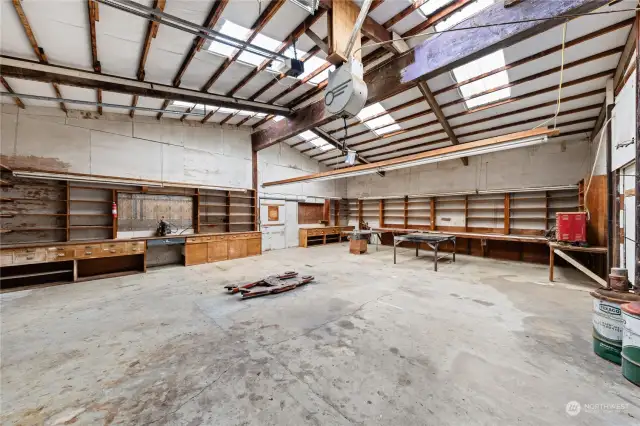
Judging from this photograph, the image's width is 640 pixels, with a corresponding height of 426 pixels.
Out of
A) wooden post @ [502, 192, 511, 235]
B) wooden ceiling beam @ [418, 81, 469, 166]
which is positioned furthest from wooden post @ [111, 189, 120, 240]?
wooden post @ [502, 192, 511, 235]

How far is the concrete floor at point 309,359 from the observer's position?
1.63m

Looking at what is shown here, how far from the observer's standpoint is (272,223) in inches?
353

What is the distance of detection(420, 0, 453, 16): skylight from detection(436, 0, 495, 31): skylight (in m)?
0.21

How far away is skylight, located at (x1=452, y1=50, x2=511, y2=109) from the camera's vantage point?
4.29m

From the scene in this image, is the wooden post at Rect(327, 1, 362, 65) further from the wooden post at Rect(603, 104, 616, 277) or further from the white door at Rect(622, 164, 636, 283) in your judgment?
the wooden post at Rect(603, 104, 616, 277)

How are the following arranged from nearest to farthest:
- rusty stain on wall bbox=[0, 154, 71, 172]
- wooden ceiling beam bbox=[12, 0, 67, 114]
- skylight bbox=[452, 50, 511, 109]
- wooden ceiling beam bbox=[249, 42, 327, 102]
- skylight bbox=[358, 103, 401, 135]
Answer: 1. wooden ceiling beam bbox=[12, 0, 67, 114]
2. wooden ceiling beam bbox=[249, 42, 327, 102]
3. skylight bbox=[452, 50, 511, 109]
4. rusty stain on wall bbox=[0, 154, 71, 172]
5. skylight bbox=[358, 103, 401, 135]

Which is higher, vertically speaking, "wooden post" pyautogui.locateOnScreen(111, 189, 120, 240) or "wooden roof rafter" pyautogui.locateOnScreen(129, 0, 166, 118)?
"wooden roof rafter" pyautogui.locateOnScreen(129, 0, 166, 118)

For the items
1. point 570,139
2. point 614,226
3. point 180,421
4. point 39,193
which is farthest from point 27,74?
point 570,139

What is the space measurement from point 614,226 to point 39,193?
417 inches

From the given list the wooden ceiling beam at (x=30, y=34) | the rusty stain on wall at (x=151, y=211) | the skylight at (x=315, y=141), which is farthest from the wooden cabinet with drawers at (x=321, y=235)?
the wooden ceiling beam at (x=30, y=34)

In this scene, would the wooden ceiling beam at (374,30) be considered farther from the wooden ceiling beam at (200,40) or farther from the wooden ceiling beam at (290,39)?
the wooden ceiling beam at (200,40)

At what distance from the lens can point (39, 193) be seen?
479 cm

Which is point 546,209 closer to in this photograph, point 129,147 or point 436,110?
point 436,110

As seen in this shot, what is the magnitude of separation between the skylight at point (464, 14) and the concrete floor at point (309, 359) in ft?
13.9
